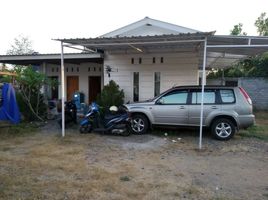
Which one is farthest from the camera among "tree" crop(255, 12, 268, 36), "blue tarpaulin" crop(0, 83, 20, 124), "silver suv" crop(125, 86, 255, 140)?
"tree" crop(255, 12, 268, 36)

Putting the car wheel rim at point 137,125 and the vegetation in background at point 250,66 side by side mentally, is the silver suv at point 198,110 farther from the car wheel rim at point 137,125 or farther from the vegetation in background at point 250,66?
the vegetation in background at point 250,66

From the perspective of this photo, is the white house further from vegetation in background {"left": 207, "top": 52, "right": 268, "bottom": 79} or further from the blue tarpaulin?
vegetation in background {"left": 207, "top": 52, "right": 268, "bottom": 79}

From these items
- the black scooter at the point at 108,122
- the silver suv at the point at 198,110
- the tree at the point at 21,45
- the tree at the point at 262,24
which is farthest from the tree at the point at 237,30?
the tree at the point at 21,45

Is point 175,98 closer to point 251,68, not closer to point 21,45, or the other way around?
point 251,68

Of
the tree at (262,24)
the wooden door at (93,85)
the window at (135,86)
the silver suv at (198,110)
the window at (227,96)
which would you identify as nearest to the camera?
the silver suv at (198,110)

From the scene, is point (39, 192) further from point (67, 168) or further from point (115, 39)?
point (115, 39)

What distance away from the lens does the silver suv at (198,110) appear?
27.8ft

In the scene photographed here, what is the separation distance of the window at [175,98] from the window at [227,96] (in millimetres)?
1109

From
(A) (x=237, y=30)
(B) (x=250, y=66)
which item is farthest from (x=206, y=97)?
(A) (x=237, y=30)

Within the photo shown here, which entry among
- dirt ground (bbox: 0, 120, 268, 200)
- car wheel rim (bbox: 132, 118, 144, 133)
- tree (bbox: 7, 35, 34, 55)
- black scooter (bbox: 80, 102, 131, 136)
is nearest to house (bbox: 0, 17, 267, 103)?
black scooter (bbox: 80, 102, 131, 136)

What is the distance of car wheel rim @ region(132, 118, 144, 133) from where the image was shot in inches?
368

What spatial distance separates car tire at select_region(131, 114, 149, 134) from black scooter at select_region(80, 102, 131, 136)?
31 cm

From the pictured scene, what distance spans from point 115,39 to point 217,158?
4.62 m

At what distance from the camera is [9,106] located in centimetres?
1083
